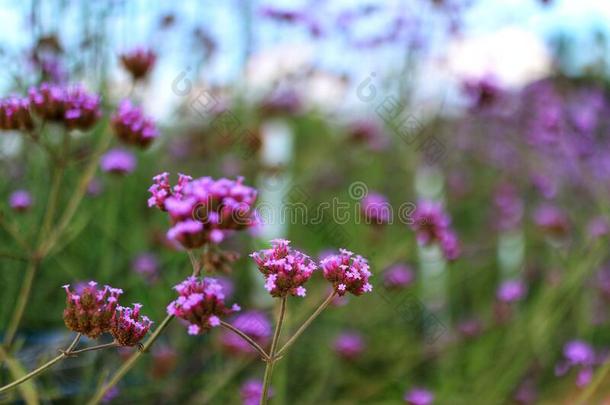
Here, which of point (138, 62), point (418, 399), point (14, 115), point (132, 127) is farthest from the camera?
point (418, 399)

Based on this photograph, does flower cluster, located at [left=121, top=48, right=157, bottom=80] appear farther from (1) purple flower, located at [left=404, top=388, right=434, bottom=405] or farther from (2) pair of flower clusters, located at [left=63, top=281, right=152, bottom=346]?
(1) purple flower, located at [left=404, top=388, right=434, bottom=405]

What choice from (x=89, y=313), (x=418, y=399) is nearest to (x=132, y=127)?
(x=89, y=313)

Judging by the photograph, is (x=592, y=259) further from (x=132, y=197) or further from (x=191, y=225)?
(x=132, y=197)

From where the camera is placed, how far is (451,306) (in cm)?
422

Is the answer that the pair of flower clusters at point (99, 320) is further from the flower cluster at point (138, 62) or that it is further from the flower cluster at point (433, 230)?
the flower cluster at point (433, 230)

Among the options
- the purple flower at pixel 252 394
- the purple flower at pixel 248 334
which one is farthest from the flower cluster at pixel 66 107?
the purple flower at pixel 252 394

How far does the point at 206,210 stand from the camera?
1.07 metres

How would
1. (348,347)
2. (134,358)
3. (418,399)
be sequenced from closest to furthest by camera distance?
(134,358) → (418,399) → (348,347)

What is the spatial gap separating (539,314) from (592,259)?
13.6 inches

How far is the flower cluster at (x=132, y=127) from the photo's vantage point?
67.3 inches

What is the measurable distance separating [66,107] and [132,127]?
17 cm

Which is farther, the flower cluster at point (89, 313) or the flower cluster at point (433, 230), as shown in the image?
the flower cluster at point (433, 230)

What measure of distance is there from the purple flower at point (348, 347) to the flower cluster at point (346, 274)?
1.48 metres

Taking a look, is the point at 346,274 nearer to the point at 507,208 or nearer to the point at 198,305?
the point at 198,305
